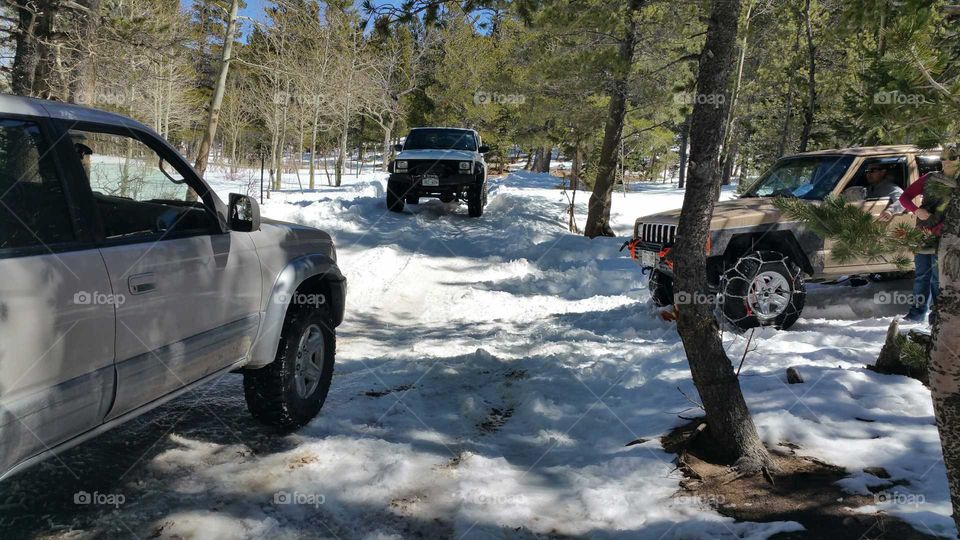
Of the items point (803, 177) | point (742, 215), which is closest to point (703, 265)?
point (742, 215)

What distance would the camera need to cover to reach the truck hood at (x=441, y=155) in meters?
14.6

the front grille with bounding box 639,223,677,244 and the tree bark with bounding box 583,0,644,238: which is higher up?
the tree bark with bounding box 583,0,644,238

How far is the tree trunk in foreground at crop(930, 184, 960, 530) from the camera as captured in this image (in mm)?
2146

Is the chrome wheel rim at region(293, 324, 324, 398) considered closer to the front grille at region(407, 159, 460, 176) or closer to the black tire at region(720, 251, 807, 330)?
the black tire at region(720, 251, 807, 330)

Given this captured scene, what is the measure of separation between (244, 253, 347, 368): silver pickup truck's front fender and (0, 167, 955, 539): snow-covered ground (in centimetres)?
61

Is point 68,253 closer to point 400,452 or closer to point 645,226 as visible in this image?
point 400,452

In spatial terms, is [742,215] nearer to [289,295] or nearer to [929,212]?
[929,212]

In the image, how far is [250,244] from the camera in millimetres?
3664

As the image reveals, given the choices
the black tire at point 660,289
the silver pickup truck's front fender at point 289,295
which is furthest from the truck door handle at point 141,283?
the black tire at point 660,289

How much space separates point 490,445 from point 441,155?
11289mm

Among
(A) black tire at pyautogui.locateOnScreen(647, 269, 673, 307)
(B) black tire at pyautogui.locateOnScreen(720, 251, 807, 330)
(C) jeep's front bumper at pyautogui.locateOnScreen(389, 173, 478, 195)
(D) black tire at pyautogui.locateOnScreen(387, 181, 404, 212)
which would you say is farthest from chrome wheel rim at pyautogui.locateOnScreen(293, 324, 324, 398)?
(D) black tire at pyautogui.locateOnScreen(387, 181, 404, 212)

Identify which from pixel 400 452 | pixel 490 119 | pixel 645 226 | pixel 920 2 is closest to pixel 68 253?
pixel 400 452

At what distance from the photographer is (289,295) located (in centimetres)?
395

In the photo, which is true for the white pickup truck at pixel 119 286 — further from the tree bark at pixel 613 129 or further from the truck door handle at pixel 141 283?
the tree bark at pixel 613 129
